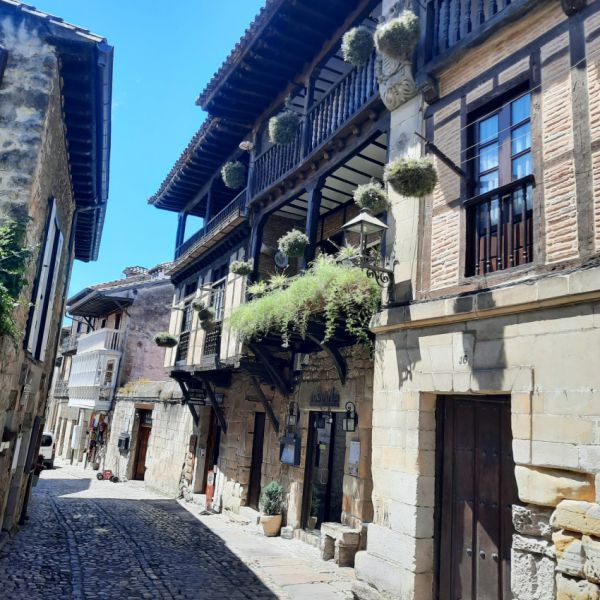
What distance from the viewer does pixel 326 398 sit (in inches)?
349

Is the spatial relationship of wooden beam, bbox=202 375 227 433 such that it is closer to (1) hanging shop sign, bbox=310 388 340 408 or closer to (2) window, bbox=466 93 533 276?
(1) hanging shop sign, bbox=310 388 340 408

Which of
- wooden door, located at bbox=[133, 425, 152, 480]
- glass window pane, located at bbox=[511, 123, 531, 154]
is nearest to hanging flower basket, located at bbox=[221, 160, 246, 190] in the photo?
glass window pane, located at bbox=[511, 123, 531, 154]

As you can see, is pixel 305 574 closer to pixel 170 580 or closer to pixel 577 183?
pixel 170 580

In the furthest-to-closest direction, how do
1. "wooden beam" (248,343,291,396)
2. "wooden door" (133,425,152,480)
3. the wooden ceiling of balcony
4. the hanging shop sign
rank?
"wooden door" (133,425,152,480) < "wooden beam" (248,343,291,396) < the hanging shop sign < the wooden ceiling of balcony

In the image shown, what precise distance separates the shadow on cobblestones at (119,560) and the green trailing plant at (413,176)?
5.12m

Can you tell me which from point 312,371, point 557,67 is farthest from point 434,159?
point 312,371

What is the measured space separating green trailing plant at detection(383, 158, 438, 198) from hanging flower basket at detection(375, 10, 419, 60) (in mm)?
2020

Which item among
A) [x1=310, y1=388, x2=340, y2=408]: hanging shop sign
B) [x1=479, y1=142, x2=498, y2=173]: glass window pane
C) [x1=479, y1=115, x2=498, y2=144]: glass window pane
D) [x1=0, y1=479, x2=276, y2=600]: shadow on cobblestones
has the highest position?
[x1=479, y1=115, x2=498, y2=144]: glass window pane

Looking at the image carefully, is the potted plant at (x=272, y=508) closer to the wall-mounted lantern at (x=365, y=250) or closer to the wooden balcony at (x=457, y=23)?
the wall-mounted lantern at (x=365, y=250)

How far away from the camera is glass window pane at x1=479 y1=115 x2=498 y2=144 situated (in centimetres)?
566

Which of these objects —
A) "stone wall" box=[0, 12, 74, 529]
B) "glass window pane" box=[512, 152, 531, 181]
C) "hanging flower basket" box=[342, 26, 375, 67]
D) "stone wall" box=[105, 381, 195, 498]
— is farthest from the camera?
"stone wall" box=[105, 381, 195, 498]

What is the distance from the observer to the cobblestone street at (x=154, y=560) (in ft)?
20.5

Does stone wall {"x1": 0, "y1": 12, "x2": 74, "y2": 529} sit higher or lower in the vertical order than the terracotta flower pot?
higher

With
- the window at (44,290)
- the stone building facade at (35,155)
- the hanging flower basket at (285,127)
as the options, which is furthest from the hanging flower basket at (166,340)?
the hanging flower basket at (285,127)
